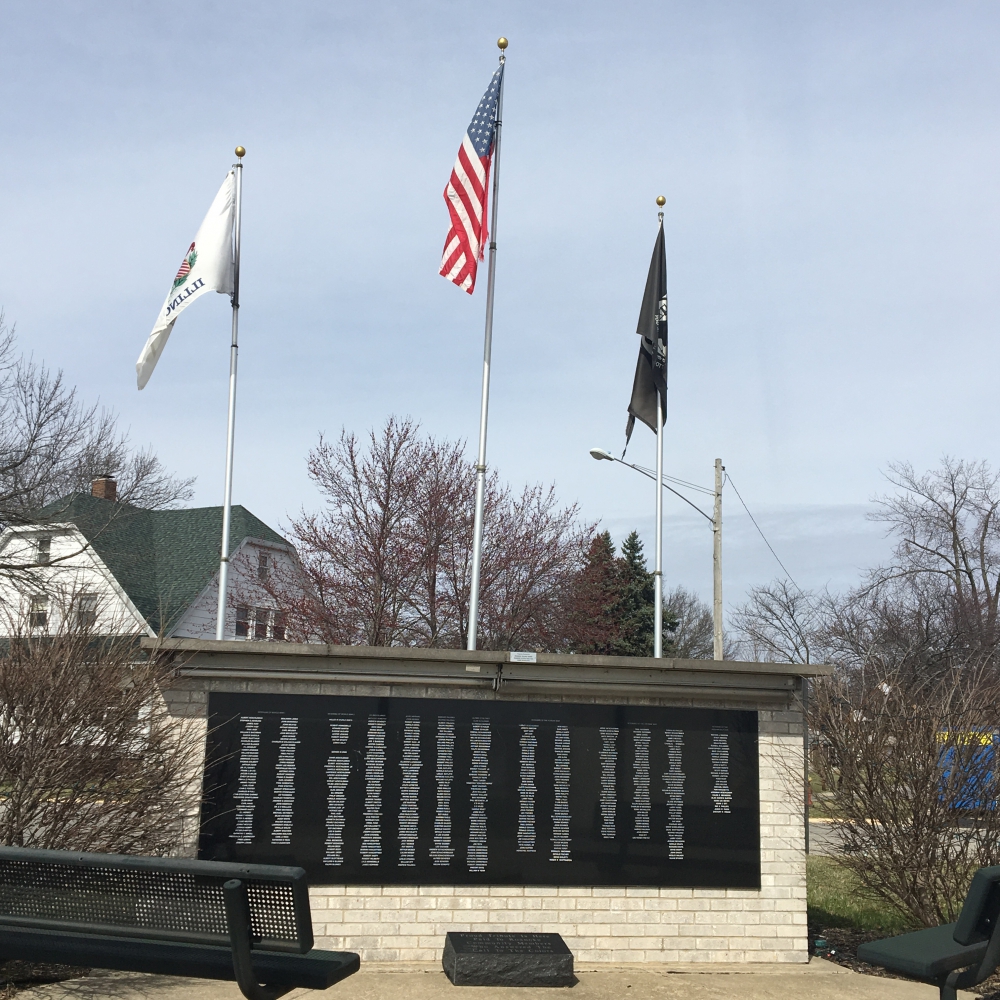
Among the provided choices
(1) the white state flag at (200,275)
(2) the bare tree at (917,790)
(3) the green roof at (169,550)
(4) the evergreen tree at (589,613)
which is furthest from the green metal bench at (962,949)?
(3) the green roof at (169,550)

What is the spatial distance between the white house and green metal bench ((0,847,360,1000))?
1645 centimetres

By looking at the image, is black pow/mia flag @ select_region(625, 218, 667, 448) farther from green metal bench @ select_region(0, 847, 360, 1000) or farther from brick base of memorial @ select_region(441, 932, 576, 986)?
green metal bench @ select_region(0, 847, 360, 1000)

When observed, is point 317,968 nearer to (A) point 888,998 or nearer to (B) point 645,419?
(A) point 888,998

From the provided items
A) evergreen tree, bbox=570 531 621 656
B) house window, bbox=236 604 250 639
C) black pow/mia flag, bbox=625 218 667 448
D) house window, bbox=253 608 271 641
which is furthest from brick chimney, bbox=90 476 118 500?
black pow/mia flag, bbox=625 218 667 448

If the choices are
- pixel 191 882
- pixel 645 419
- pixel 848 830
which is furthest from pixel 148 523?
pixel 191 882

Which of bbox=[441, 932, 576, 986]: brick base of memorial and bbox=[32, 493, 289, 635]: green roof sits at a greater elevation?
bbox=[32, 493, 289, 635]: green roof

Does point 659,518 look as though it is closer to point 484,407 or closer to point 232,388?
point 484,407

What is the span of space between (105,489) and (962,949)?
2815 cm

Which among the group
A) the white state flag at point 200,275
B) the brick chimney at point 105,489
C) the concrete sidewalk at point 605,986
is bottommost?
the concrete sidewalk at point 605,986

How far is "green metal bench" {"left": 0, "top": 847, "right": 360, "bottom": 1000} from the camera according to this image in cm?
427

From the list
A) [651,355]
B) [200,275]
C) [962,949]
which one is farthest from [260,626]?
[962,949]

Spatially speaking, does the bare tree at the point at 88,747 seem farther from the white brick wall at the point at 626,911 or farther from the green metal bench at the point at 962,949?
the green metal bench at the point at 962,949

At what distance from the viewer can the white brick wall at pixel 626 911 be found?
334 inches

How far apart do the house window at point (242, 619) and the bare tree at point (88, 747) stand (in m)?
19.7
